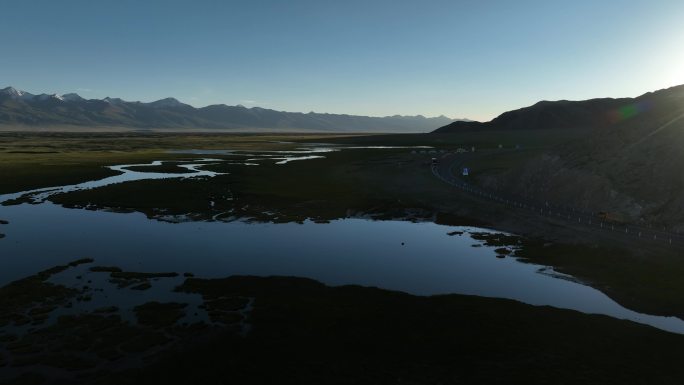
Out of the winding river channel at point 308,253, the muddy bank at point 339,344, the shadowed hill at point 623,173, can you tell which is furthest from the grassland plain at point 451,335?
the shadowed hill at point 623,173

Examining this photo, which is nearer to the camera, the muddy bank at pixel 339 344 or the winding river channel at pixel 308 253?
the muddy bank at pixel 339 344

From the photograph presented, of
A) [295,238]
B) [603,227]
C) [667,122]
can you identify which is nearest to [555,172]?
[667,122]

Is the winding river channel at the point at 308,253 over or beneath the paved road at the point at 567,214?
beneath

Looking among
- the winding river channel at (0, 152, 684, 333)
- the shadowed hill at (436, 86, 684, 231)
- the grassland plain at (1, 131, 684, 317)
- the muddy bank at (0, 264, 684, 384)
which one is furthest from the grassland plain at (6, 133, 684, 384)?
the shadowed hill at (436, 86, 684, 231)

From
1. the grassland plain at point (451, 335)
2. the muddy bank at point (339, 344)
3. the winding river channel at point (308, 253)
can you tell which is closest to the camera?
the muddy bank at point (339, 344)

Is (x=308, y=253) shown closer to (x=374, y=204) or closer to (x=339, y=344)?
(x=339, y=344)

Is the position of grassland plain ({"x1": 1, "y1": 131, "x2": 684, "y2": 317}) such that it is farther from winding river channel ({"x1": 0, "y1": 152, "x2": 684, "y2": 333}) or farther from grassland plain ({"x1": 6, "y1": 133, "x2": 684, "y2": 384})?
winding river channel ({"x1": 0, "y1": 152, "x2": 684, "y2": 333})

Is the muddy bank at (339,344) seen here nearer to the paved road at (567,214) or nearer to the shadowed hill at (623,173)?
the paved road at (567,214)

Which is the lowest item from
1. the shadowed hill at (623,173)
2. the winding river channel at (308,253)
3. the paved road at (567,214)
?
the winding river channel at (308,253)

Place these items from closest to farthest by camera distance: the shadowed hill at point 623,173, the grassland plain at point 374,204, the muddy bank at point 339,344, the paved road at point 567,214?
the muddy bank at point 339,344, the grassland plain at point 374,204, the paved road at point 567,214, the shadowed hill at point 623,173

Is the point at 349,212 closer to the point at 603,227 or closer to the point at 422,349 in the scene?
the point at 603,227

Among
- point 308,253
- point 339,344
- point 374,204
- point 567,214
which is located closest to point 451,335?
point 339,344

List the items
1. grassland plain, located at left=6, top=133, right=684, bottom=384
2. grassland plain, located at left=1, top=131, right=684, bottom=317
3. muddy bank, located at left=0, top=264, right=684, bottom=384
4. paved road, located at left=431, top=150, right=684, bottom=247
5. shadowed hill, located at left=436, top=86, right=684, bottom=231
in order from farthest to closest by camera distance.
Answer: shadowed hill, located at left=436, top=86, right=684, bottom=231
paved road, located at left=431, top=150, right=684, bottom=247
grassland plain, located at left=1, top=131, right=684, bottom=317
grassland plain, located at left=6, top=133, right=684, bottom=384
muddy bank, located at left=0, top=264, right=684, bottom=384
